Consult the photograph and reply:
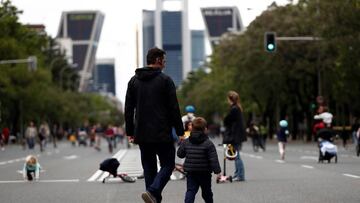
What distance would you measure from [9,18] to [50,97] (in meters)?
35.5

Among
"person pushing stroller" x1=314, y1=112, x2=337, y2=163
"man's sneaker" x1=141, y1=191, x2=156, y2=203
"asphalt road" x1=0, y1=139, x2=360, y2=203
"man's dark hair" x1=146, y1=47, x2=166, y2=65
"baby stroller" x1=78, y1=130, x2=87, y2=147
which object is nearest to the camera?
"man's sneaker" x1=141, y1=191, x2=156, y2=203

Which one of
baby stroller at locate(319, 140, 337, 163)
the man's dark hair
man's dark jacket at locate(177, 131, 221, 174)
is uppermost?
the man's dark hair

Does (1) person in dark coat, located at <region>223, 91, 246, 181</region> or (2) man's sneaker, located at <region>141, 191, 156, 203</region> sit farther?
(1) person in dark coat, located at <region>223, 91, 246, 181</region>

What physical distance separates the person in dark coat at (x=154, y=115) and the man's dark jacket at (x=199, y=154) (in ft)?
2.98

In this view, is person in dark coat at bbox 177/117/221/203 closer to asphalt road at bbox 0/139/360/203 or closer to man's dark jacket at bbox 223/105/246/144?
asphalt road at bbox 0/139/360/203

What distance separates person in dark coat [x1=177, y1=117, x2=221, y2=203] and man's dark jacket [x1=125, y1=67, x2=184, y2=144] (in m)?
1.17

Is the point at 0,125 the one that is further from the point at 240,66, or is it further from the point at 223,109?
the point at 223,109

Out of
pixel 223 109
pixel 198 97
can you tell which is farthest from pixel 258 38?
pixel 198 97

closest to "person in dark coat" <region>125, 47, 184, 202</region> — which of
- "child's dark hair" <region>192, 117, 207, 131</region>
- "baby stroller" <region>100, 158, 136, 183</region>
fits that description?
"child's dark hair" <region>192, 117, 207, 131</region>

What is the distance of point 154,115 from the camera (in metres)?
10.9

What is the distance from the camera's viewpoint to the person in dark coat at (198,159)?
12.1m

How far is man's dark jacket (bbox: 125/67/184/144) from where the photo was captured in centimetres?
1091

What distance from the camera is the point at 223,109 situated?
397ft

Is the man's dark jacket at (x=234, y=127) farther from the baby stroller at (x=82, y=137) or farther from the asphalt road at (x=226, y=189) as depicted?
the baby stroller at (x=82, y=137)
